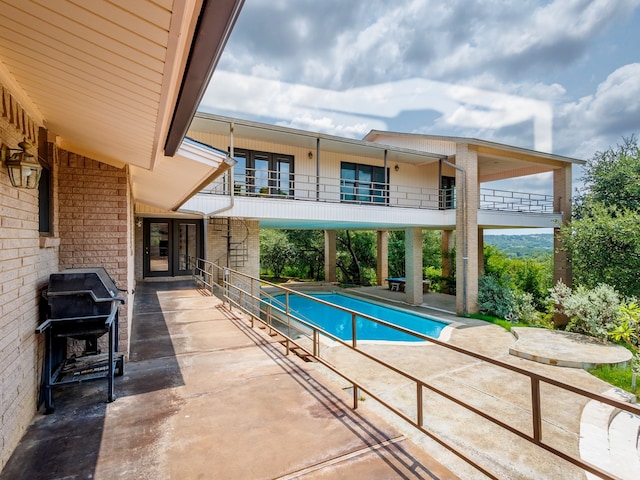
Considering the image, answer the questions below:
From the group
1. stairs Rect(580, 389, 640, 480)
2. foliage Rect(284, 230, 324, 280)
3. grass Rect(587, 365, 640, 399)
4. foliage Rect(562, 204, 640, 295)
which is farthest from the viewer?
foliage Rect(284, 230, 324, 280)

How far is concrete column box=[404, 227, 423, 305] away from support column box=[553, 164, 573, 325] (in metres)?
6.03

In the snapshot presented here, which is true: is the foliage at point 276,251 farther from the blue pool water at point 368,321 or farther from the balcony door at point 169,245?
the balcony door at point 169,245

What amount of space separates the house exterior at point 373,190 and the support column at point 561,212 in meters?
0.05

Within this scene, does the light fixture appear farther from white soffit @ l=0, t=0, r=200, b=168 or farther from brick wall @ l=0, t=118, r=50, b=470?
white soffit @ l=0, t=0, r=200, b=168

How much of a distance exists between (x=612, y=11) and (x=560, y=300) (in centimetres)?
1528

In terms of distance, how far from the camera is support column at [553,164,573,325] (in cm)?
1485

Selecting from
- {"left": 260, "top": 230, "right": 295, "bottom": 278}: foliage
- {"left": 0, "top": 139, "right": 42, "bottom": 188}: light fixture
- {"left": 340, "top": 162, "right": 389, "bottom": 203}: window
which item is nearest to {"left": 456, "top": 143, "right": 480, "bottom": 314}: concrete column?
{"left": 340, "top": 162, "right": 389, "bottom": 203}: window

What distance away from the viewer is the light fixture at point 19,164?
2.42 m

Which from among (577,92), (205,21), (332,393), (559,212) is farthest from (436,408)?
(577,92)

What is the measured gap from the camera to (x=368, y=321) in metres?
14.2

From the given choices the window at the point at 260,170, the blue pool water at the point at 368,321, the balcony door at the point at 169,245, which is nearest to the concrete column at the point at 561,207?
Answer: the blue pool water at the point at 368,321

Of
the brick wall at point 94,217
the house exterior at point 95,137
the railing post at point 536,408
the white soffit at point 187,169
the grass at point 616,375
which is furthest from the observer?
the grass at point 616,375

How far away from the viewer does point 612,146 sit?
1605cm

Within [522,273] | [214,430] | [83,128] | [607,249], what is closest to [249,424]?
[214,430]
